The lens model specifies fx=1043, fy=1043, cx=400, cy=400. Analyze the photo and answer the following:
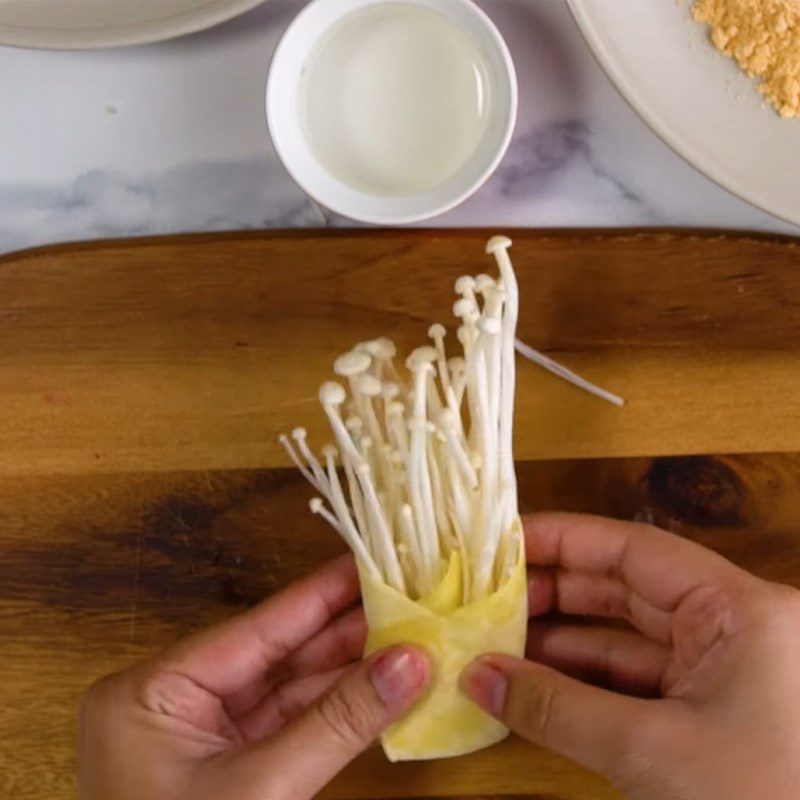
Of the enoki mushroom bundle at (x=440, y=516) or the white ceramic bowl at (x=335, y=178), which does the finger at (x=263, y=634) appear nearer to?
the enoki mushroom bundle at (x=440, y=516)

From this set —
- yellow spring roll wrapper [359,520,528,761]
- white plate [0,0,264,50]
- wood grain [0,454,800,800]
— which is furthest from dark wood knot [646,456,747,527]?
white plate [0,0,264,50]

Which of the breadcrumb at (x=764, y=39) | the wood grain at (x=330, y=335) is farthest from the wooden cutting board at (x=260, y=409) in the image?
the breadcrumb at (x=764, y=39)

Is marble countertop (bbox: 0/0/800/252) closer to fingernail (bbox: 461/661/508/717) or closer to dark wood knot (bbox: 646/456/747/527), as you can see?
dark wood knot (bbox: 646/456/747/527)

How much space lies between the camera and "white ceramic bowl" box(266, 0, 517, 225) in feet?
2.29

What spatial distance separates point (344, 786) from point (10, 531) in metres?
0.30

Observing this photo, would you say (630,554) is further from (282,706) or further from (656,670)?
(282,706)

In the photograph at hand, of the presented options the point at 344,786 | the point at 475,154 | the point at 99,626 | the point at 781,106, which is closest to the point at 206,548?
the point at 99,626

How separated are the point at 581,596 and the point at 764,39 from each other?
0.41 m

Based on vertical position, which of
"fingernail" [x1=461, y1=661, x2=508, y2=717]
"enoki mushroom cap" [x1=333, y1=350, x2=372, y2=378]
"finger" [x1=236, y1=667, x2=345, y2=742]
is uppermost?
"enoki mushroom cap" [x1=333, y1=350, x2=372, y2=378]

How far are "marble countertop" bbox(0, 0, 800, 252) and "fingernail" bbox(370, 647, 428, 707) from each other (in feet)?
1.03

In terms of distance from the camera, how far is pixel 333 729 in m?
0.61

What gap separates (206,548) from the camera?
750 millimetres

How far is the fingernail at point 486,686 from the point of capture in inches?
25.4

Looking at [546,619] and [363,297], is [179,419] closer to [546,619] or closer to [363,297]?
[363,297]
